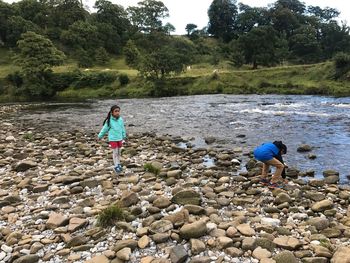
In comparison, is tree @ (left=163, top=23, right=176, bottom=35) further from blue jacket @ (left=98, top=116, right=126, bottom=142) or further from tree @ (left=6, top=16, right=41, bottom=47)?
blue jacket @ (left=98, top=116, right=126, bottom=142)

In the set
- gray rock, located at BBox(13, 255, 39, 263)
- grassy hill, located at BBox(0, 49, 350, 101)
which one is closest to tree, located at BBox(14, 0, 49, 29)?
grassy hill, located at BBox(0, 49, 350, 101)

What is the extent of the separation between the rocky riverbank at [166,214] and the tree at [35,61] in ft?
193

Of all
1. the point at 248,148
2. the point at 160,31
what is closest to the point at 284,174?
the point at 248,148

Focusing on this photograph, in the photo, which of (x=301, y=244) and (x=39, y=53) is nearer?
(x=301, y=244)

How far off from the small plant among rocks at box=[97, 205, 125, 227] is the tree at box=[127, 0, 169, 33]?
120 meters

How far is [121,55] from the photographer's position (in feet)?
344

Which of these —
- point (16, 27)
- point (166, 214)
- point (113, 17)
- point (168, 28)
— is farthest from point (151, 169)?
point (168, 28)

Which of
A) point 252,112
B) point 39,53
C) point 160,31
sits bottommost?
point 252,112

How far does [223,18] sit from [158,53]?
77045 millimetres

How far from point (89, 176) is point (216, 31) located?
12992 centimetres

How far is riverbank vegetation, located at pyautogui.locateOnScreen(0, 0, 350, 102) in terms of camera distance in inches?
2477

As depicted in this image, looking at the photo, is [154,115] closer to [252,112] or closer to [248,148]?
[252,112]

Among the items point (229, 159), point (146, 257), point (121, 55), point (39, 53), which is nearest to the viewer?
point (146, 257)

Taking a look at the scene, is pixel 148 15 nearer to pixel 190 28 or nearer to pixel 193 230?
pixel 190 28
